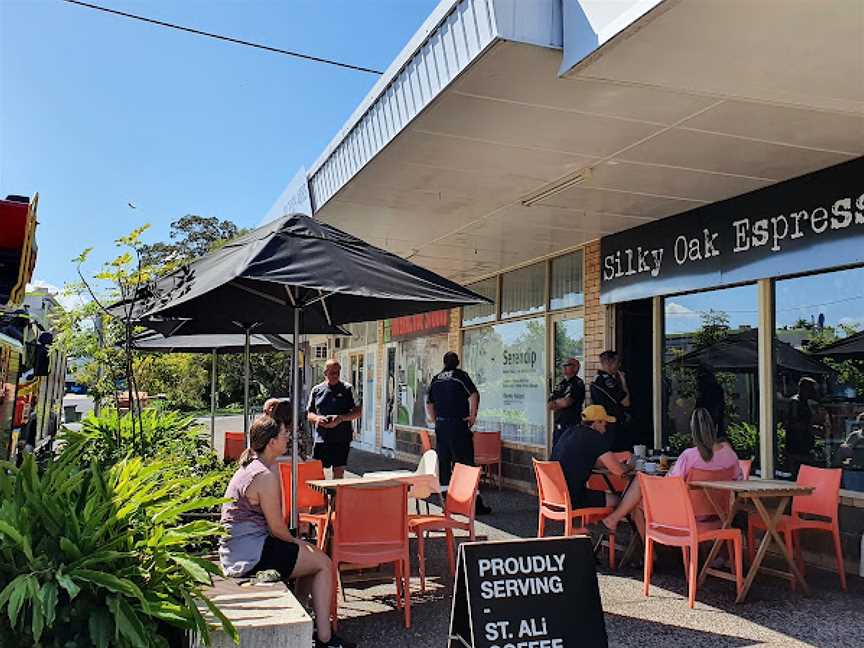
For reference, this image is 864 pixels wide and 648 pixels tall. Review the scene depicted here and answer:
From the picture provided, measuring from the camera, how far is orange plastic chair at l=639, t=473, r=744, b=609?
460 centimetres

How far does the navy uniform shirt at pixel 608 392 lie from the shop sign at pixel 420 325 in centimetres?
460

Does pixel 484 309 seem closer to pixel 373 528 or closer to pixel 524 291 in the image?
pixel 524 291

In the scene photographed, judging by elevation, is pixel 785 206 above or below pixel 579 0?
below

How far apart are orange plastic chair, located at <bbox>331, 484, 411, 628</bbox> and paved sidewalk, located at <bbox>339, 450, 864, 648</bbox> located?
254 millimetres

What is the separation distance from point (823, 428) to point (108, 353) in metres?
6.72

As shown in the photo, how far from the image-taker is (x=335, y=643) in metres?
3.78

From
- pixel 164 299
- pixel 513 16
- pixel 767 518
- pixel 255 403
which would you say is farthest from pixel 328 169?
pixel 255 403

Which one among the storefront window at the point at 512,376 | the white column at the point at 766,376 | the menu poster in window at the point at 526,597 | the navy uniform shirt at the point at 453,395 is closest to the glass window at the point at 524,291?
the storefront window at the point at 512,376

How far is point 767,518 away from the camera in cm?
477

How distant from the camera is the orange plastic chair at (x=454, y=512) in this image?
16.3ft

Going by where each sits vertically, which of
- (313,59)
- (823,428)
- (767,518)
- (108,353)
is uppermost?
(313,59)

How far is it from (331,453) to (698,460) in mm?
3542

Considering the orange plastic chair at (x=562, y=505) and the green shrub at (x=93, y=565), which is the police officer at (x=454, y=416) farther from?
the green shrub at (x=93, y=565)

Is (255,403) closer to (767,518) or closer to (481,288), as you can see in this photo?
(481,288)
